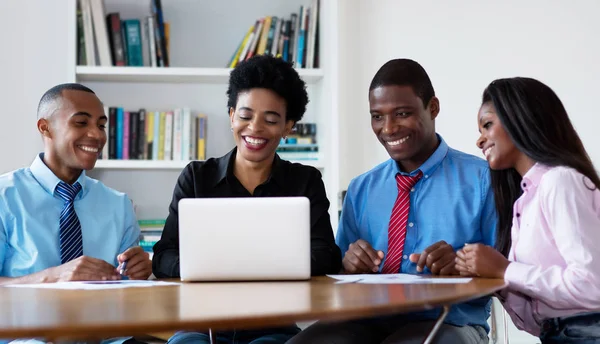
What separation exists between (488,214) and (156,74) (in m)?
2.08

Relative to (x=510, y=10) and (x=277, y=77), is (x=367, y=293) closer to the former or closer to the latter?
(x=277, y=77)

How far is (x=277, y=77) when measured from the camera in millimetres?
2193

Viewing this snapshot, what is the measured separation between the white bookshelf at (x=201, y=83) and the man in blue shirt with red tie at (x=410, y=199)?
142 centimetres

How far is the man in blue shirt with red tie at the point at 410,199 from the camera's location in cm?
184

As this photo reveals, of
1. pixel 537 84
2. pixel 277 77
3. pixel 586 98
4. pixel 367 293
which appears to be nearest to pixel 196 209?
pixel 367 293

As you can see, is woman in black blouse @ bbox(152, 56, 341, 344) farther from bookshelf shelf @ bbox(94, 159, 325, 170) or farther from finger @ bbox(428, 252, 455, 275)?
bookshelf shelf @ bbox(94, 159, 325, 170)

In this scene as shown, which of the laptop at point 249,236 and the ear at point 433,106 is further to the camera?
the ear at point 433,106

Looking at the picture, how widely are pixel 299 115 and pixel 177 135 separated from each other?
57.1 inches

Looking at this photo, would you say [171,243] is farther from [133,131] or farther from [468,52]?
[468,52]

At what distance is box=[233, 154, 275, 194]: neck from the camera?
2141mm

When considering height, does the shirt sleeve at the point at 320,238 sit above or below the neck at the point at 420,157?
below

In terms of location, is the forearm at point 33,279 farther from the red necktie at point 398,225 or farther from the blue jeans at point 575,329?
the blue jeans at point 575,329

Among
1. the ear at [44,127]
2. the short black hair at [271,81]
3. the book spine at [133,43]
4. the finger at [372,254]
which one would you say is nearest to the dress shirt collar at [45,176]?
the ear at [44,127]

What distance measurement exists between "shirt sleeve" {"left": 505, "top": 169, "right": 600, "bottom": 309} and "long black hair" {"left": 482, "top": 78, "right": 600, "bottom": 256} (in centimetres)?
9
